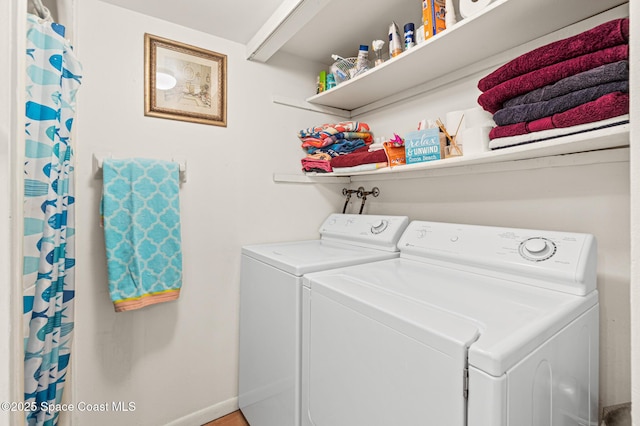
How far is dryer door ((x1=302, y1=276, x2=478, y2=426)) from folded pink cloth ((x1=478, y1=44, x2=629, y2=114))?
2.73ft

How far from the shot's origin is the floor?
1.64 metres

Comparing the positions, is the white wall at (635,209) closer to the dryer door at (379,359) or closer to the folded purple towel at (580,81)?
the dryer door at (379,359)

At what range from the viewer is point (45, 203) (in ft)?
2.91

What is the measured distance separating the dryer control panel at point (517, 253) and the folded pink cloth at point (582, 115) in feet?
1.24

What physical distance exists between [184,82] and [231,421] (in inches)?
76.9

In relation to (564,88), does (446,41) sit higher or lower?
→ higher

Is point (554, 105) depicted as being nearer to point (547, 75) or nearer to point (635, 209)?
point (547, 75)

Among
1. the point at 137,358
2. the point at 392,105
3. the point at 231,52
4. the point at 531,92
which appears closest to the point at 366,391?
the point at 531,92

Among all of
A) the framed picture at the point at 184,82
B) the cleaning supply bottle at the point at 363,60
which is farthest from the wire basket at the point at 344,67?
the framed picture at the point at 184,82

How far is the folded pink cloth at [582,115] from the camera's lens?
0.80 m

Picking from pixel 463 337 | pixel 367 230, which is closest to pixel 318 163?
pixel 367 230

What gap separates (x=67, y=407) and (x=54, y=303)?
2.04 ft

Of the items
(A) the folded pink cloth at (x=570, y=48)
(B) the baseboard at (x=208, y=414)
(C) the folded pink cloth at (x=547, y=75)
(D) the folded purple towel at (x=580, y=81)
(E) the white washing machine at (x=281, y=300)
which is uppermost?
(A) the folded pink cloth at (x=570, y=48)

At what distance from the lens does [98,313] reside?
4.56ft
